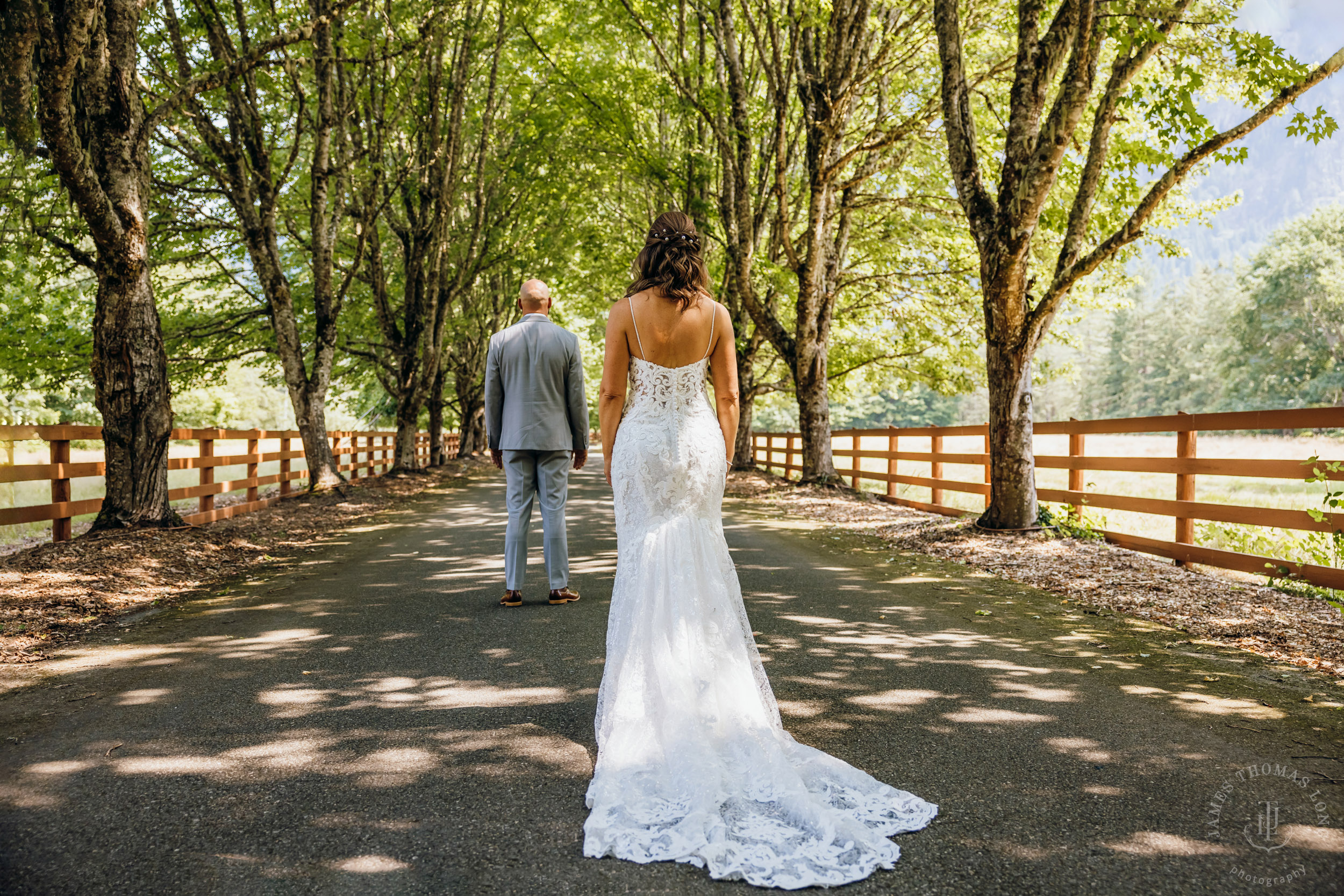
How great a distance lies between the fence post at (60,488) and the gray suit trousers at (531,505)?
14.5ft

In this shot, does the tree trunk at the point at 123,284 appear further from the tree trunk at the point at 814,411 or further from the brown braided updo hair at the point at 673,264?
the tree trunk at the point at 814,411

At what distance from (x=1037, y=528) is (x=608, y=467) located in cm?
646

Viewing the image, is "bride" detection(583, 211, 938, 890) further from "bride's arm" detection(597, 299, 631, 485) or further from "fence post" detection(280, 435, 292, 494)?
"fence post" detection(280, 435, 292, 494)

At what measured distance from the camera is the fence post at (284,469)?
14.0 m

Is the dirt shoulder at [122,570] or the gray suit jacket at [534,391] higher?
the gray suit jacket at [534,391]

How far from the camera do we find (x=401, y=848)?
8.47 feet

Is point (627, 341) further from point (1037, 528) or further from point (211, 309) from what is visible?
point (211, 309)

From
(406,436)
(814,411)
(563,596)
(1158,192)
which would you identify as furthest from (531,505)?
(406,436)

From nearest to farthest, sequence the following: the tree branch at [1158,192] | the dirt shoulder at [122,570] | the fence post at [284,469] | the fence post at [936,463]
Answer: the dirt shoulder at [122,570], the tree branch at [1158,192], the fence post at [936,463], the fence post at [284,469]

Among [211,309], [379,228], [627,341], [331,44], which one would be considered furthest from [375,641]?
[379,228]

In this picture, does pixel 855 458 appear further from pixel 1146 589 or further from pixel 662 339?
pixel 662 339

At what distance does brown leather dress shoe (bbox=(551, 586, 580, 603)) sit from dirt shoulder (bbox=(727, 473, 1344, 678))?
143 inches

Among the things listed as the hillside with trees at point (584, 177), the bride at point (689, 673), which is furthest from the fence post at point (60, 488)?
the bride at point (689, 673)

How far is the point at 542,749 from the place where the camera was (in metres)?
3.40
